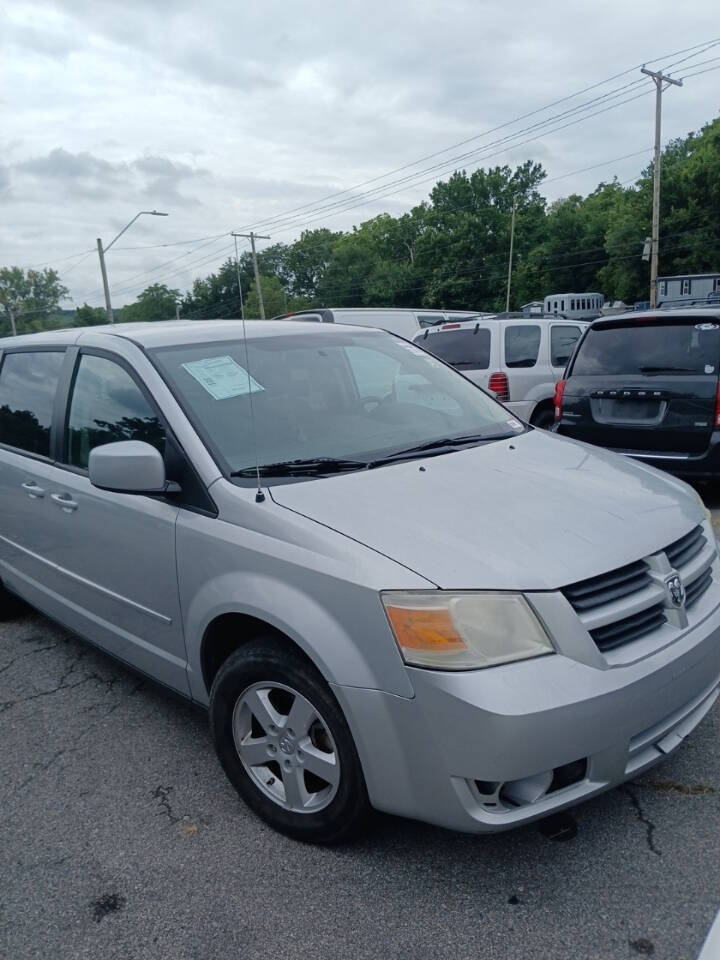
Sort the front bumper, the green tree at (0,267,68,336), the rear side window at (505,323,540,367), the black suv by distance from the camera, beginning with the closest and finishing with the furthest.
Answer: the front bumper, the black suv, the rear side window at (505,323,540,367), the green tree at (0,267,68,336)

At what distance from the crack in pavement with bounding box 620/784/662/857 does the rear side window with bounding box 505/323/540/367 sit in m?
7.17

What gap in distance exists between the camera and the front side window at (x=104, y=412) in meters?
2.96

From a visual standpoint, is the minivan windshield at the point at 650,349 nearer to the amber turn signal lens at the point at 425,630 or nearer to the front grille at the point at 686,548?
the front grille at the point at 686,548

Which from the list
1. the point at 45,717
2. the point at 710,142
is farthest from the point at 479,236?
the point at 45,717

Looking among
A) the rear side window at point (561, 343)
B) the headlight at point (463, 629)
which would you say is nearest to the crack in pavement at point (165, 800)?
the headlight at point (463, 629)

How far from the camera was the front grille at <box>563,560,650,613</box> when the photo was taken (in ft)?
7.02

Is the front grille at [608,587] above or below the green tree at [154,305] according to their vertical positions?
below

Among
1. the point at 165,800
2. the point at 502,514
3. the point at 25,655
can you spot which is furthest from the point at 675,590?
the point at 25,655

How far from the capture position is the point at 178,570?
8.96 feet

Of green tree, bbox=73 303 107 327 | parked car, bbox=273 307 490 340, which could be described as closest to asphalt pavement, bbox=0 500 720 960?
parked car, bbox=273 307 490 340

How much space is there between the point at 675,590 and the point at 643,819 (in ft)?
2.56

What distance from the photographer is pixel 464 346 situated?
9.67 meters

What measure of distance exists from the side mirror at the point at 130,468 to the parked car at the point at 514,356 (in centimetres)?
668

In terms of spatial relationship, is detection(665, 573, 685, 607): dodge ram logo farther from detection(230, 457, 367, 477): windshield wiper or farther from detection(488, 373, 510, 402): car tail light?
detection(488, 373, 510, 402): car tail light
